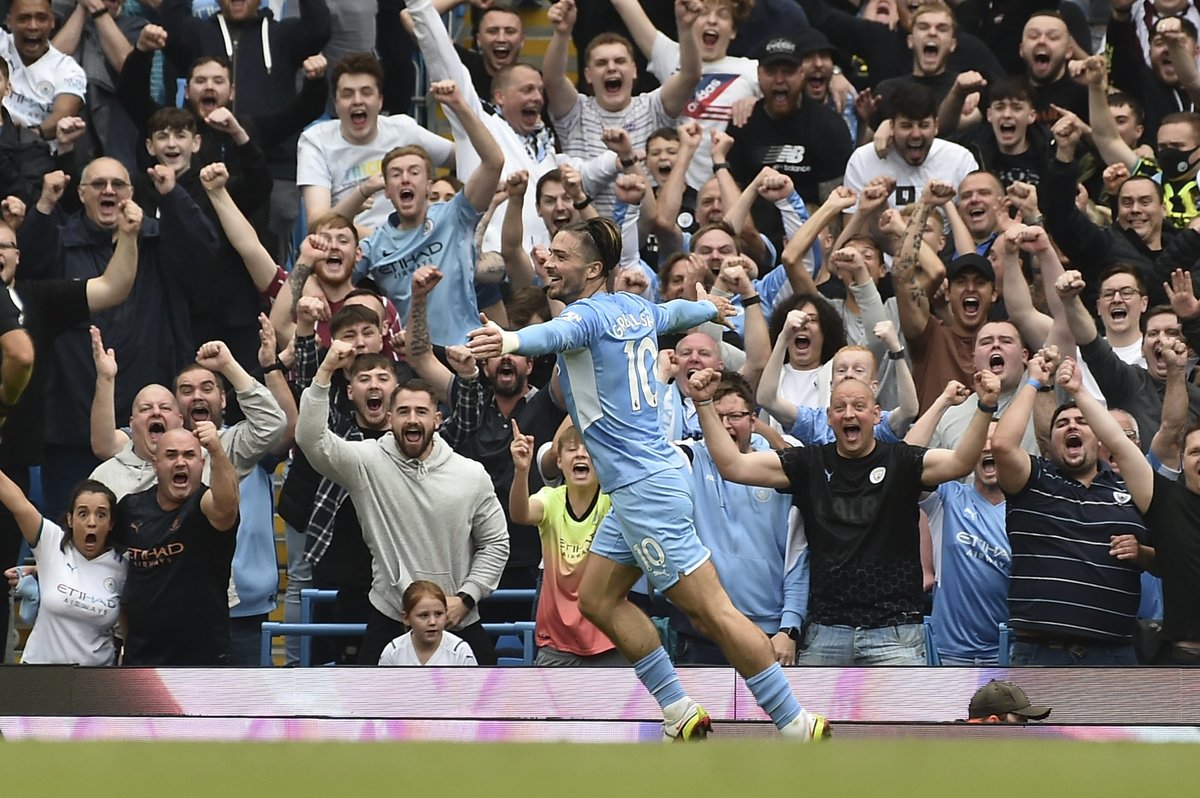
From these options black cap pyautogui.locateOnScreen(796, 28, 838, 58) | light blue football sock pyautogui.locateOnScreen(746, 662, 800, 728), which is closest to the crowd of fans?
black cap pyautogui.locateOnScreen(796, 28, 838, 58)

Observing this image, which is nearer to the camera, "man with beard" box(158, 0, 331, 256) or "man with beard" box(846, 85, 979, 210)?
"man with beard" box(846, 85, 979, 210)

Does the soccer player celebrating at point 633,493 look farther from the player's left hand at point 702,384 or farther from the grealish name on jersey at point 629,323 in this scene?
the player's left hand at point 702,384

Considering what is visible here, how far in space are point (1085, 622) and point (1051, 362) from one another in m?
1.31

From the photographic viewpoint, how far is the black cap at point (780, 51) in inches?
525

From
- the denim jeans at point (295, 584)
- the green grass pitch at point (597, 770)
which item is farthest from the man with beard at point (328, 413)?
the green grass pitch at point (597, 770)

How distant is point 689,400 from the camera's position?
11195 millimetres

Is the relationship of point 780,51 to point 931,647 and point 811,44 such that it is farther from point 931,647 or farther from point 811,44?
point 931,647

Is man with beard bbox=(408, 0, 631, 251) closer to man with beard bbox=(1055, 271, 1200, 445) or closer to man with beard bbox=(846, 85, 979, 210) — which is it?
man with beard bbox=(846, 85, 979, 210)

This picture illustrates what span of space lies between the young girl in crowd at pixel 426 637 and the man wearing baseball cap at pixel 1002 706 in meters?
2.72

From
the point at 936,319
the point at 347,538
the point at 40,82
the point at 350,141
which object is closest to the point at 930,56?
the point at 936,319

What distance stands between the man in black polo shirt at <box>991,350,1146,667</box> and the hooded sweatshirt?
8.88 ft

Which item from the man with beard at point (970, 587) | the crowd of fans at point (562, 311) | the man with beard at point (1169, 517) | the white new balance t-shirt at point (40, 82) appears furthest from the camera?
the white new balance t-shirt at point (40, 82)

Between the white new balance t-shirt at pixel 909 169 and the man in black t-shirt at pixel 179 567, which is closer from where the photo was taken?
the man in black t-shirt at pixel 179 567

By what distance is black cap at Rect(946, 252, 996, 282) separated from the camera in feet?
37.7
